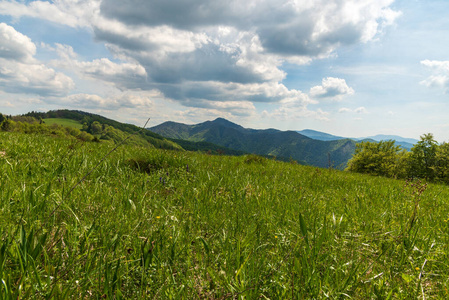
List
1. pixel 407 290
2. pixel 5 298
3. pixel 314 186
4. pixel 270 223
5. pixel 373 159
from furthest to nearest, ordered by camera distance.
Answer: pixel 373 159
pixel 314 186
pixel 270 223
pixel 407 290
pixel 5 298

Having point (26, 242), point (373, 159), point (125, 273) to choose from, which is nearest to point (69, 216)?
point (26, 242)

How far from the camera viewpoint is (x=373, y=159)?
193 feet

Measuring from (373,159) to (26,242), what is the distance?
6952 cm

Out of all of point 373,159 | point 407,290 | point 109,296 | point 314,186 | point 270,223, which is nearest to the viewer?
point 109,296

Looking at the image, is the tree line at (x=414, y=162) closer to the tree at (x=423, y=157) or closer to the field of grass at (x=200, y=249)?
the tree at (x=423, y=157)

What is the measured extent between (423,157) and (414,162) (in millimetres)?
1928

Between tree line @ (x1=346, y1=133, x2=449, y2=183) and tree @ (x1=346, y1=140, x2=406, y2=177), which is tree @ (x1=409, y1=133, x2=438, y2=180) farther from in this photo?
tree @ (x1=346, y1=140, x2=406, y2=177)

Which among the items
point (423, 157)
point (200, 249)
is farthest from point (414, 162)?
point (200, 249)

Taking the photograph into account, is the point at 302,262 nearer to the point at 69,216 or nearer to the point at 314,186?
the point at 69,216

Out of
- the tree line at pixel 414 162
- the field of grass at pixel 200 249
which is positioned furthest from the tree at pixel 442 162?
the field of grass at pixel 200 249

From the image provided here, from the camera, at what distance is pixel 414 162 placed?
51.1m

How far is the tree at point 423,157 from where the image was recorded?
49.2 meters

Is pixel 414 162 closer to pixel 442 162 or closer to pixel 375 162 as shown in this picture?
pixel 442 162

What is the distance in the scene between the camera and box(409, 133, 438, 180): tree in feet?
161
